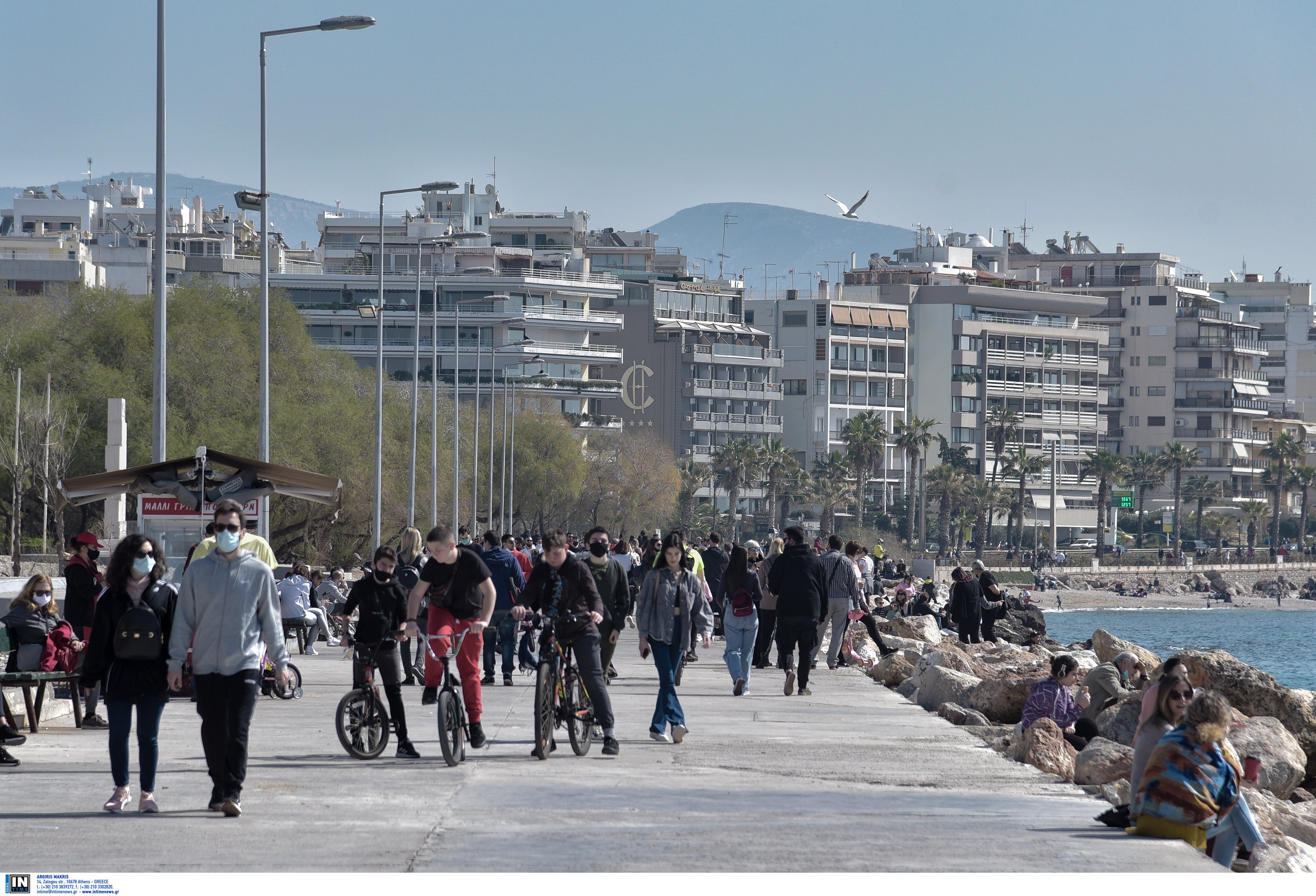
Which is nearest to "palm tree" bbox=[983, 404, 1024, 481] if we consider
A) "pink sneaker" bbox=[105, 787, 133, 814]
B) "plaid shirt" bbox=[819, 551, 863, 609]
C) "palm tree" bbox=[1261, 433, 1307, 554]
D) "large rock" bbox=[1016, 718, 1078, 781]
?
"palm tree" bbox=[1261, 433, 1307, 554]

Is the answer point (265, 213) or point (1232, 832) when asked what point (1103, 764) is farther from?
point (265, 213)

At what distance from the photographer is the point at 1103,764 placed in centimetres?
1337

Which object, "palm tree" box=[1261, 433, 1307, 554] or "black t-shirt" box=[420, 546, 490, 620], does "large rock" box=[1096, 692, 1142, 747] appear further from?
"palm tree" box=[1261, 433, 1307, 554]

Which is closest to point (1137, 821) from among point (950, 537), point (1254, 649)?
point (1254, 649)

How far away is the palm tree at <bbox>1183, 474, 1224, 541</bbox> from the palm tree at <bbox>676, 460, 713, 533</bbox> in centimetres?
4496

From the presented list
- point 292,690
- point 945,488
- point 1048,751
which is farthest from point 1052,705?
point 945,488

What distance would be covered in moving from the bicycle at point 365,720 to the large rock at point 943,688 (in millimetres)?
8668

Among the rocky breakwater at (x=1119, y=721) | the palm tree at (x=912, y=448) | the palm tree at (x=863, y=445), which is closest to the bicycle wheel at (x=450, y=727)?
the rocky breakwater at (x=1119, y=721)

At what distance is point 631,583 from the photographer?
1059 inches

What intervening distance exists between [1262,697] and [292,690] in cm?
1016

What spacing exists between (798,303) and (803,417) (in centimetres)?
893

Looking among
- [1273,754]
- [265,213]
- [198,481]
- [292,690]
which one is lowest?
[1273,754]

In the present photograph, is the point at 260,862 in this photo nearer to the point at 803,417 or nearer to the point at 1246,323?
the point at 803,417

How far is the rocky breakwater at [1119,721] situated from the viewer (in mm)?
12273
